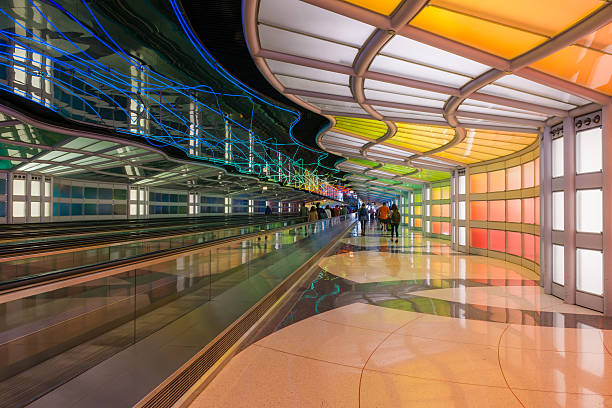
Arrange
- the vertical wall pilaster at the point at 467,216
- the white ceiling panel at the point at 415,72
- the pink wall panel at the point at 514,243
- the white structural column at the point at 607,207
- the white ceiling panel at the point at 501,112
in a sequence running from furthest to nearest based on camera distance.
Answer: the vertical wall pilaster at the point at 467,216, the pink wall panel at the point at 514,243, the white ceiling panel at the point at 501,112, the white structural column at the point at 607,207, the white ceiling panel at the point at 415,72

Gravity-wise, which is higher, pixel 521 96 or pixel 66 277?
pixel 521 96

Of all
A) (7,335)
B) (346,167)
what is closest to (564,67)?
(7,335)

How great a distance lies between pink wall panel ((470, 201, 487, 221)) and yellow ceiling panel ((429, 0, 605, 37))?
1170 centimetres

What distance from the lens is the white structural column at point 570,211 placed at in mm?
7047

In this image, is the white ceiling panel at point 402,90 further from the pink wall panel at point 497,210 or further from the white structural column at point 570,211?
the pink wall panel at point 497,210

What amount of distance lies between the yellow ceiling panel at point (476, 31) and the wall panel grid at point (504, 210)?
7.20 metres

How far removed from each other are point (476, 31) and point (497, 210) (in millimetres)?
11181

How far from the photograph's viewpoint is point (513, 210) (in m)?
12.8

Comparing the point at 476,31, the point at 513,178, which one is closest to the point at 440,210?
the point at 513,178

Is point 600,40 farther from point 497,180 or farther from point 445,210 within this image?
point 445,210

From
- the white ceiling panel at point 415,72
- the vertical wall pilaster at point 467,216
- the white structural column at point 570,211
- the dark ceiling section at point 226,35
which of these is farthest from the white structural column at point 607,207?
the vertical wall pilaster at point 467,216

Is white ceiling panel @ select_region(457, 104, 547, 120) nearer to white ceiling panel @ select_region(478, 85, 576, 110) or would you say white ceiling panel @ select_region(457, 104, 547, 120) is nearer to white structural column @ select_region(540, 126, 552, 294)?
white structural column @ select_region(540, 126, 552, 294)

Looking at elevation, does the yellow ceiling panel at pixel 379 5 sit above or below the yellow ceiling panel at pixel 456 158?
above

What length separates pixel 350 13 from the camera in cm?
414
